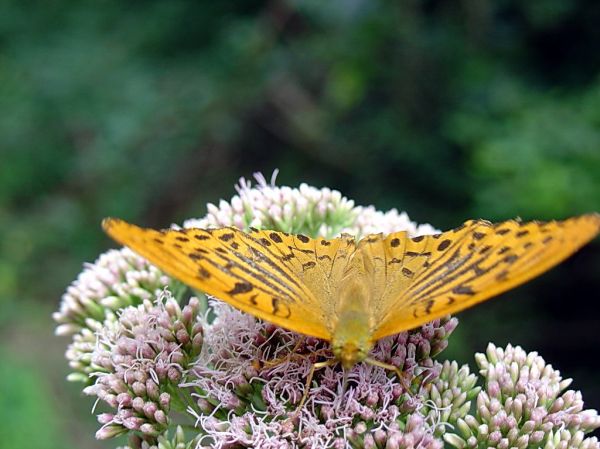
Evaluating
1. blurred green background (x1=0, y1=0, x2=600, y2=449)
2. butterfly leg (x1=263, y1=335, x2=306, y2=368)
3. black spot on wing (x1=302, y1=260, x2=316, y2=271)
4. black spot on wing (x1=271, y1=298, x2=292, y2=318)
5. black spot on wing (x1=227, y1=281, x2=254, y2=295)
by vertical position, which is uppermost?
blurred green background (x1=0, y1=0, x2=600, y2=449)

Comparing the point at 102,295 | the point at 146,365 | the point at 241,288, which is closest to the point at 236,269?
the point at 241,288

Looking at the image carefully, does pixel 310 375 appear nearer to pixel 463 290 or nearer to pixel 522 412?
pixel 463 290

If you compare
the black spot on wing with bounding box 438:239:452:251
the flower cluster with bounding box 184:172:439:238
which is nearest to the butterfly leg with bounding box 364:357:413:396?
the black spot on wing with bounding box 438:239:452:251

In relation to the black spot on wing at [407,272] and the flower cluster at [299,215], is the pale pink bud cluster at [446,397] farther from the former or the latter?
the flower cluster at [299,215]

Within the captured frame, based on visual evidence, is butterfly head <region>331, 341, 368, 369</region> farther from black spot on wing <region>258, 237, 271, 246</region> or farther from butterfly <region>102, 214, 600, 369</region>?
black spot on wing <region>258, 237, 271, 246</region>

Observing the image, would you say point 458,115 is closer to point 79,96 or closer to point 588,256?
point 588,256

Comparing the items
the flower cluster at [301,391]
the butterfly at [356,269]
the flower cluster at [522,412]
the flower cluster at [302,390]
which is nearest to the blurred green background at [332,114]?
the flower cluster at [522,412]

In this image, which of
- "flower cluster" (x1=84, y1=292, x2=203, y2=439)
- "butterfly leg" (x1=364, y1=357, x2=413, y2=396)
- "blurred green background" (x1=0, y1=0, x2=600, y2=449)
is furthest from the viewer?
"blurred green background" (x1=0, y1=0, x2=600, y2=449)
